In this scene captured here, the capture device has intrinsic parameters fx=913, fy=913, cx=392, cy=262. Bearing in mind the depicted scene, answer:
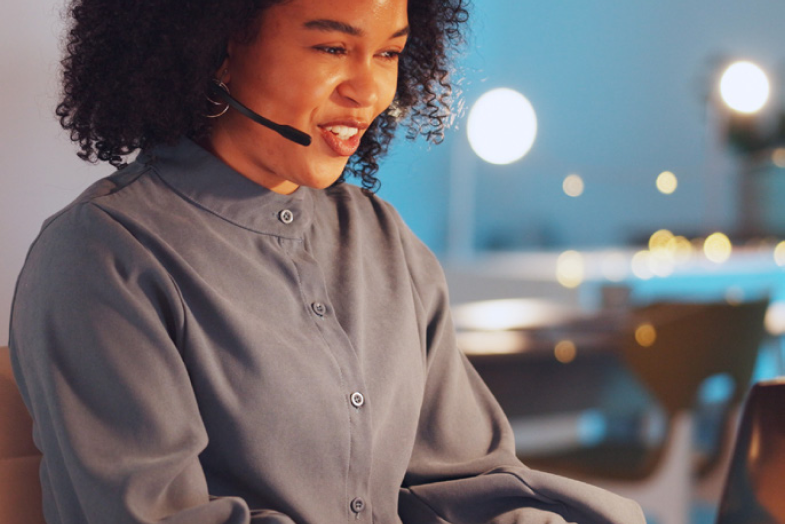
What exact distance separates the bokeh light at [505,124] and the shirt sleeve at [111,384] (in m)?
3.03

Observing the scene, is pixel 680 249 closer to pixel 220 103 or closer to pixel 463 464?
pixel 463 464

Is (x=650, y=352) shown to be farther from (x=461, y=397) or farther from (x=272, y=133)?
(x=272, y=133)

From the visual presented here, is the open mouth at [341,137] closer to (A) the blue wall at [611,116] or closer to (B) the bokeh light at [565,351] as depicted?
(B) the bokeh light at [565,351]

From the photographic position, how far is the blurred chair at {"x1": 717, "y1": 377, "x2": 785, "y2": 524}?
1.24m

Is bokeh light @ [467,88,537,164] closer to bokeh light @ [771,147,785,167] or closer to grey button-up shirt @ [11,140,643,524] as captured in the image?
bokeh light @ [771,147,785,167]

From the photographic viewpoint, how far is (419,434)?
118cm

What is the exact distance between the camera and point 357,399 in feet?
3.35

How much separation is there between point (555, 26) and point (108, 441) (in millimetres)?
5600

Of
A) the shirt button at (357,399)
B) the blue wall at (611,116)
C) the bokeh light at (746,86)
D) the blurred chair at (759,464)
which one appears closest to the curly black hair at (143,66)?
the shirt button at (357,399)

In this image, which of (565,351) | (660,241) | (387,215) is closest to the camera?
(387,215)

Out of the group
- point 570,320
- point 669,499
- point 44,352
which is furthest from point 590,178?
point 44,352

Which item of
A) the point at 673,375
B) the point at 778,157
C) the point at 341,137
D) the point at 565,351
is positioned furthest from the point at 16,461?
the point at 778,157

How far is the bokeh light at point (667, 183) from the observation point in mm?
6191

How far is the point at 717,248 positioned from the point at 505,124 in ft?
5.67
